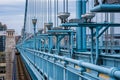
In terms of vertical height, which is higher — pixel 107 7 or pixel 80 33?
pixel 80 33

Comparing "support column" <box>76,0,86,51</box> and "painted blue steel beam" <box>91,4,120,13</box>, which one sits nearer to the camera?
"painted blue steel beam" <box>91,4,120,13</box>

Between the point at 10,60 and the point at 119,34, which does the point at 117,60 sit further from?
the point at 10,60

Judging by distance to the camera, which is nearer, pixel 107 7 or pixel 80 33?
pixel 107 7

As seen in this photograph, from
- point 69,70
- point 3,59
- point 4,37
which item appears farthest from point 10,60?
point 69,70

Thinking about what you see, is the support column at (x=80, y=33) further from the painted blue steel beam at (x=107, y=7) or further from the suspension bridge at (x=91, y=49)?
the painted blue steel beam at (x=107, y=7)

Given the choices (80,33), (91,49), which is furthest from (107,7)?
(80,33)

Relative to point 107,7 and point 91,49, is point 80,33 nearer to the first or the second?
point 91,49

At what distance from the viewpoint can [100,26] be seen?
372 inches

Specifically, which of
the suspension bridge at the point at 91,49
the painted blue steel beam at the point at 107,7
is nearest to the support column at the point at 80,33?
the suspension bridge at the point at 91,49

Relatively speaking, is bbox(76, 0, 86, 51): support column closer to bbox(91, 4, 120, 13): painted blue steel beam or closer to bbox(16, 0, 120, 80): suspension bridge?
bbox(16, 0, 120, 80): suspension bridge

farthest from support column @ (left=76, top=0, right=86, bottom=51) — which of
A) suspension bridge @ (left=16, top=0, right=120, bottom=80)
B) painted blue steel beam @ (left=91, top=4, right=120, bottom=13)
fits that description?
painted blue steel beam @ (left=91, top=4, right=120, bottom=13)

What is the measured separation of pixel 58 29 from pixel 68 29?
0.68m

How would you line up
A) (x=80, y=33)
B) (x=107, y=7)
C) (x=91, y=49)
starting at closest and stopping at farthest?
(x=107, y=7)
(x=91, y=49)
(x=80, y=33)

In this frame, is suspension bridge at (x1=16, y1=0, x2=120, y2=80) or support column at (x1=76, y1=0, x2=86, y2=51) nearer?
suspension bridge at (x1=16, y1=0, x2=120, y2=80)
